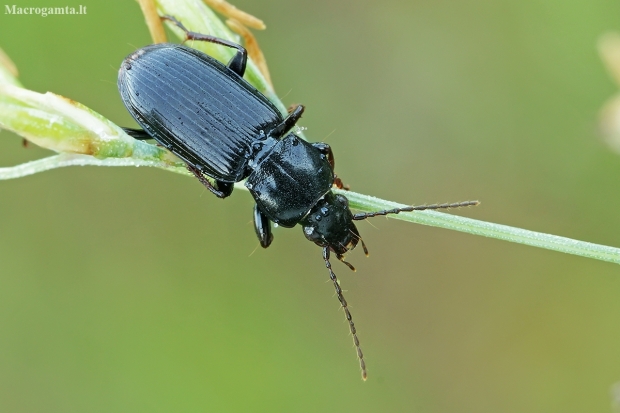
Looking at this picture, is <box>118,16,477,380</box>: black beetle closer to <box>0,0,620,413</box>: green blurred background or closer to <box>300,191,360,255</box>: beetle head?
<box>300,191,360,255</box>: beetle head

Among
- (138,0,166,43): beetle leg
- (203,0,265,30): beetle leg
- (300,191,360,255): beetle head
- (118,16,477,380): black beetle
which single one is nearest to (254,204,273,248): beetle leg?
(118,16,477,380): black beetle

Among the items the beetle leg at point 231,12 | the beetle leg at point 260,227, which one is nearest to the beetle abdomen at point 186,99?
the beetle leg at point 260,227

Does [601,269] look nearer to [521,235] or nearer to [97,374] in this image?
[521,235]

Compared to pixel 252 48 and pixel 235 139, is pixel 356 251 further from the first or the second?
pixel 252 48

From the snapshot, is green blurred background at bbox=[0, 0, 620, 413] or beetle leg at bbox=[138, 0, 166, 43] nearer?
beetle leg at bbox=[138, 0, 166, 43]

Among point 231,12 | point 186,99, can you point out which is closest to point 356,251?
point 186,99

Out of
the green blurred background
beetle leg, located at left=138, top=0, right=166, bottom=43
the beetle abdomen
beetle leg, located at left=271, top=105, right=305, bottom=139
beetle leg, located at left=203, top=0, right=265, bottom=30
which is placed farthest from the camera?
the green blurred background

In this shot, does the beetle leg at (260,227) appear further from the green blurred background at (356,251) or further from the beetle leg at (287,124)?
the green blurred background at (356,251)
